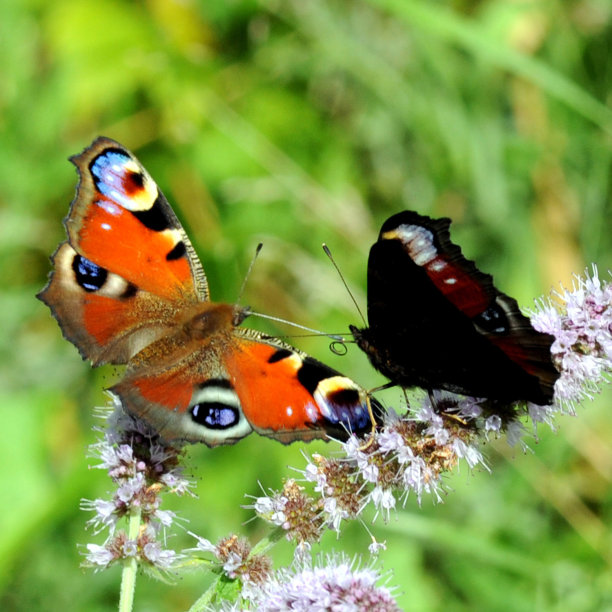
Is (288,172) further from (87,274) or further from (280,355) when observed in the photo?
(280,355)

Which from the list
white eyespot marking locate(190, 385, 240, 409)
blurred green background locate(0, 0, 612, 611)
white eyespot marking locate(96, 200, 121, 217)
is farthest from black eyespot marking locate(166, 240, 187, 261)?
blurred green background locate(0, 0, 612, 611)

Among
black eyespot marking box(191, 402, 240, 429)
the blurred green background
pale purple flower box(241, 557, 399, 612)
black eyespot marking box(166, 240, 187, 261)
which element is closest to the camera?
pale purple flower box(241, 557, 399, 612)

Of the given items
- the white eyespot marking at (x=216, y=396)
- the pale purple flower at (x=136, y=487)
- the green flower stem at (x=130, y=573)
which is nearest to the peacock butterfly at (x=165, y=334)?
the white eyespot marking at (x=216, y=396)

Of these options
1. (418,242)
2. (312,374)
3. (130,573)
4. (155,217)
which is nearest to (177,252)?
(155,217)

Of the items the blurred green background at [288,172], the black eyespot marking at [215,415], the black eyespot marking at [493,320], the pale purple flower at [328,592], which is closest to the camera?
the pale purple flower at [328,592]

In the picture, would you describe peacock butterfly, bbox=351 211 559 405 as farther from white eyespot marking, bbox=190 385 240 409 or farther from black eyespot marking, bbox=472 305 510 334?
white eyespot marking, bbox=190 385 240 409

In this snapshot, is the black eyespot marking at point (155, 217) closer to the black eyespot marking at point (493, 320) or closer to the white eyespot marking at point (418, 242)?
the white eyespot marking at point (418, 242)
